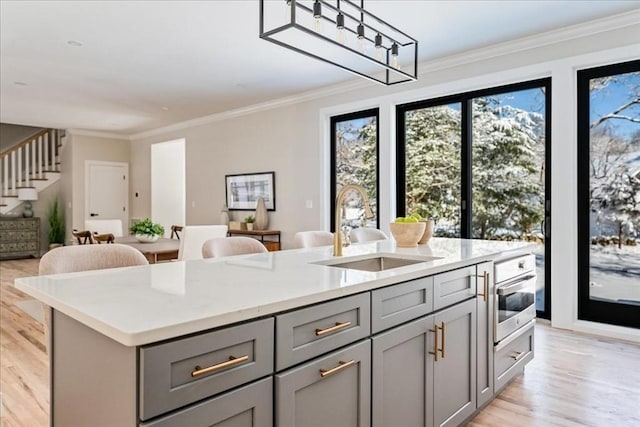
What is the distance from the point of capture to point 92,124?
8227 mm

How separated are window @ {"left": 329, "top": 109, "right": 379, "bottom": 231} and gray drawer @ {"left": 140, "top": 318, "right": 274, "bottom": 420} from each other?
14.0ft

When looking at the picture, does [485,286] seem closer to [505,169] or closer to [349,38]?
[505,169]

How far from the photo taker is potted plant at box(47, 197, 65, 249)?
30.0ft

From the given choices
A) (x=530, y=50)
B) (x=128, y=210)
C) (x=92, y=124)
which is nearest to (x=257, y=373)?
(x=530, y=50)

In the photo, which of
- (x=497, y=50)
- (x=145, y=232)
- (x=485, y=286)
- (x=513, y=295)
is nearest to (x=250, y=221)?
(x=145, y=232)

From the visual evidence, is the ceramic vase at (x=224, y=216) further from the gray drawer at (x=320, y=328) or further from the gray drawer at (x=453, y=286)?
the gray drawer at (x=320, y=328)

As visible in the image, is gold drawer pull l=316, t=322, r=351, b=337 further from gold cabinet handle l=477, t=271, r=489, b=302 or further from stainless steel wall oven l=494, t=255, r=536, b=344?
stainless steel wall oven l=494, t=255, r=536, b=344

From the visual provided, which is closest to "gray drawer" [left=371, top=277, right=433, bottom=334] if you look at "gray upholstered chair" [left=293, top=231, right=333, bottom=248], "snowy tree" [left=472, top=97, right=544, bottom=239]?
"gray upholstered chair" [left=293, top=231, right=333, bottom=248]

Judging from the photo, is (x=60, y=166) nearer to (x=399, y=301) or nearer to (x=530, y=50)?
(x=530, y=50)

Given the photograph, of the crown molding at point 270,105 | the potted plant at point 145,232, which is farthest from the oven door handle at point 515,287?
the potted plant at point 145,232

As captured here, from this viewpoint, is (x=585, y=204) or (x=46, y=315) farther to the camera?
(x=585, y=204)

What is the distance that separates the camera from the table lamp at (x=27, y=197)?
8.94 m

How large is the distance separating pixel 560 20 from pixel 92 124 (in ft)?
25.7

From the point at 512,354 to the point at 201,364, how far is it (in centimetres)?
208
